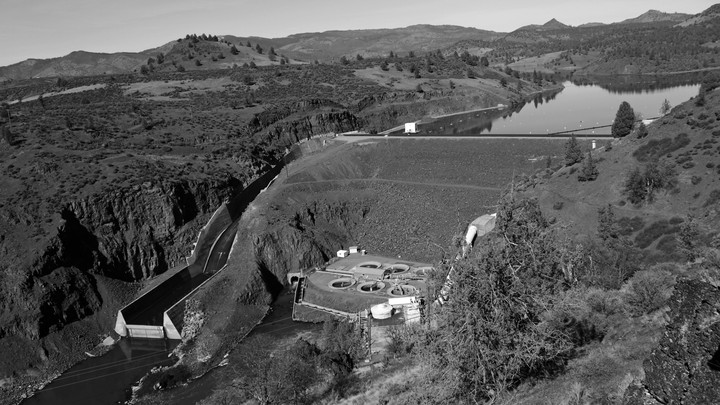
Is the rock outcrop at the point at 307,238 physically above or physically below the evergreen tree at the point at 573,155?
below

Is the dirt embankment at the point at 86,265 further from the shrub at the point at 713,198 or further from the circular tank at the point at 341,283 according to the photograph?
the shrub at the point at 713,198

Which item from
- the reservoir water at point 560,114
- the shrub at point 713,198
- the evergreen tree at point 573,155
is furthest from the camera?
the reservoir water at point 560,114

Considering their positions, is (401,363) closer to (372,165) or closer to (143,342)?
(143,342)

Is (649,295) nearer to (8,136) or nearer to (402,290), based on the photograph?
(402,290)

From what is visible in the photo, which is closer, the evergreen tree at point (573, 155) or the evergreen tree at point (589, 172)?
the evergreen tree at point (589, 172)

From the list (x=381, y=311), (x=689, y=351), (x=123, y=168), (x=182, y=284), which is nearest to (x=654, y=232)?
(x=381, y=311)

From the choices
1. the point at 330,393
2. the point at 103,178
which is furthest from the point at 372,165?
the point at 330,393

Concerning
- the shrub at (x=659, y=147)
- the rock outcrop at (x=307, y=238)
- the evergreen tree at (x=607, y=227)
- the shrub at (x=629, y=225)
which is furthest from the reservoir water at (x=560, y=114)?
the evergreen tree at (x=607, y=227)

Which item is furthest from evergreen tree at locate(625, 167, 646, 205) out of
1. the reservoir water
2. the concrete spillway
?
the concrete spillway

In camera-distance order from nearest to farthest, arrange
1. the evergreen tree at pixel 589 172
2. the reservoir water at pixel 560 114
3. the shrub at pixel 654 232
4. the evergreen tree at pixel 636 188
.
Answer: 1. the shrub at pixel 654 232
2. the evergreen tree at pixel 636 188
3. the evergreen tree at pixel 589 172
4. the reservoir water at pixel 560 114
